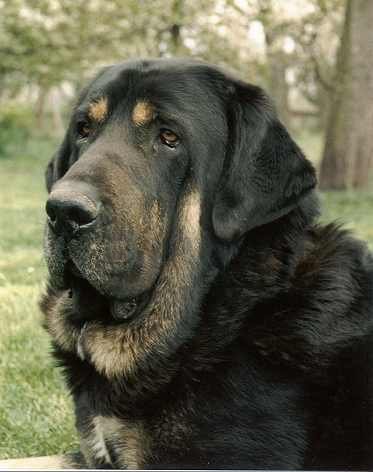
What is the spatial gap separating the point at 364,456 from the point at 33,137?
23757 mm

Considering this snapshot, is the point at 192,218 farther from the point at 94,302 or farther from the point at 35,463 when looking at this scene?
the point at 35,463

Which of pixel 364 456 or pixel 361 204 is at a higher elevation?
pixel 364 456

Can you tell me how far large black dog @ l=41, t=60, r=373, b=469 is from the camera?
2.96 metres

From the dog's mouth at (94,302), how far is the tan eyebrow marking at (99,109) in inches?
27.5

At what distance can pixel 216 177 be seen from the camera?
10.6ft

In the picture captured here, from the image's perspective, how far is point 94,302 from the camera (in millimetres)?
3291

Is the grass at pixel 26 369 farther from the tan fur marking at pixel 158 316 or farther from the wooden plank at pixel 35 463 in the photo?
the tan fur marking at pixel 158 316

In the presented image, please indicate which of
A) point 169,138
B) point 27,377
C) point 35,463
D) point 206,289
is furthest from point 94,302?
point 27,377

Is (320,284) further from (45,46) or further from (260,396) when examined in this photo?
(45,46)

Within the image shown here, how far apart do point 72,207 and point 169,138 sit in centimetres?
60

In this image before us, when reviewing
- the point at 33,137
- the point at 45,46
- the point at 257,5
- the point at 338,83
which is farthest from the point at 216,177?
the point at 33,137

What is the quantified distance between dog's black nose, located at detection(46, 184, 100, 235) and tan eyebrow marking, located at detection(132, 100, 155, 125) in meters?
0.47

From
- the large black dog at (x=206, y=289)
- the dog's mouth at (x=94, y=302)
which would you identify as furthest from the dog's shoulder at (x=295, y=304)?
the dog's mouth at (x=94, y=302)

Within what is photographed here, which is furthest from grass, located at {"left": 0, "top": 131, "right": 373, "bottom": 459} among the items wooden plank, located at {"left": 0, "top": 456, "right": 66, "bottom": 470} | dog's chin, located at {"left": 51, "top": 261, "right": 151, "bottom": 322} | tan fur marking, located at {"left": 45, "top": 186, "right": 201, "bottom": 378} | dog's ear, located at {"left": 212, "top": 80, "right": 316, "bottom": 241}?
tan fur marking, located at {"left": 45, "top": 186, "right": 201, "bottom": 378}
